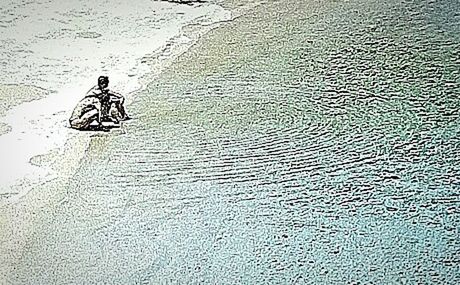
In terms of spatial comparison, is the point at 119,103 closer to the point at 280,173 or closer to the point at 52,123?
the point at 52,123

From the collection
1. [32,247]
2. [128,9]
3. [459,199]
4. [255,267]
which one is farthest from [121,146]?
[128,9]

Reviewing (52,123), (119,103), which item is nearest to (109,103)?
(119,103)

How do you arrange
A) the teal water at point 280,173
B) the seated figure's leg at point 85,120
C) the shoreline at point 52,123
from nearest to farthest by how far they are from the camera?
the teal water at point 280,173
the shoreline at point 52,123
the seated figure's leg at point 85,120

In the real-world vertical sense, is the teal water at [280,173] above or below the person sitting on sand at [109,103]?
below

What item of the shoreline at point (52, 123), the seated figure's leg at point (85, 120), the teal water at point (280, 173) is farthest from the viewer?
the seated figure's leg at point (85, 120)

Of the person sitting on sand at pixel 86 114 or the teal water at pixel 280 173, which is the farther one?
the person sitting on sand at pixel 86 114

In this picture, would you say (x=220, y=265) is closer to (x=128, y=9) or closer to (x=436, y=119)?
(x=436, y=119)
